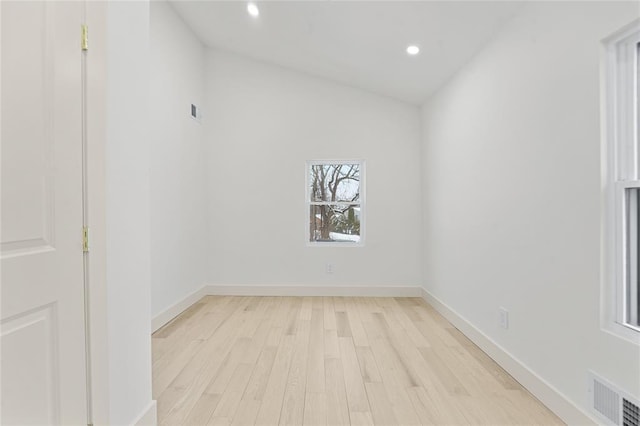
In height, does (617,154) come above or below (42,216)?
above

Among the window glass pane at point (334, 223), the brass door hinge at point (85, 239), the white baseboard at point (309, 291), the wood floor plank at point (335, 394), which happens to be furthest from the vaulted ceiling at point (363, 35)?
the wood floor plank at point (335, 394)

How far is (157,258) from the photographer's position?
10.9 ft

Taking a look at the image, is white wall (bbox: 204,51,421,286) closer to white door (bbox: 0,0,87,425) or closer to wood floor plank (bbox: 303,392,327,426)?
wood floor plank (bbox: 303,392,327,426)

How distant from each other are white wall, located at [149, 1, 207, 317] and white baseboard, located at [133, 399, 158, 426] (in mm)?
1630

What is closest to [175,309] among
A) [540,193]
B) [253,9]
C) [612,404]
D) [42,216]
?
[42,216]

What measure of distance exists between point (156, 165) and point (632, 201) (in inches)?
134

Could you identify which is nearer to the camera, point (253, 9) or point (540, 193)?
point (540, 193)

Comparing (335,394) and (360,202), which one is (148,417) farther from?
(360,202)

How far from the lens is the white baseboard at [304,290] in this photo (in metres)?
4.62

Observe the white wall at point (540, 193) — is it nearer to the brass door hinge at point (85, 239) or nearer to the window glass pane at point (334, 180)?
the window glass pane at point (334, 180)

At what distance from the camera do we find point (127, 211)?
1.56 metres

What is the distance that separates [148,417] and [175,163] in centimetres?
264

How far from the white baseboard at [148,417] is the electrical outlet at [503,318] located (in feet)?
7.28

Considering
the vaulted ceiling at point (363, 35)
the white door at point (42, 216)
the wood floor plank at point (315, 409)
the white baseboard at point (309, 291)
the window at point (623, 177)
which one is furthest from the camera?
the white baseboard at point (309, 291)
